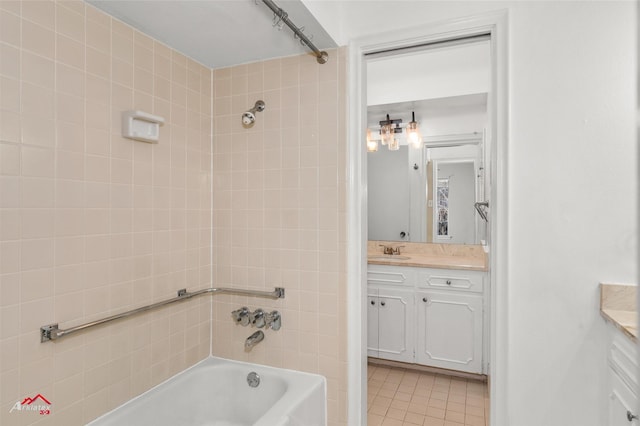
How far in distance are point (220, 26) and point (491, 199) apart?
1.52 metres

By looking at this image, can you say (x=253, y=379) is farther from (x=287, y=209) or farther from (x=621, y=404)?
(x=621, y=404)

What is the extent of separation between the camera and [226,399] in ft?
6.57

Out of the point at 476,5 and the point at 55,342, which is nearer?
the point at 55,342

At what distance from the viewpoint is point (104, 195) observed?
5.12 feet

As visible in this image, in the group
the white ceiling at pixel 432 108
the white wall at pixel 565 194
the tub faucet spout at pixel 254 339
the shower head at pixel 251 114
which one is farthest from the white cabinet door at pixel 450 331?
the shower head at pixel 251 114

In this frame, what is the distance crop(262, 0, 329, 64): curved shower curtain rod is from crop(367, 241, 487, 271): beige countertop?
5.76 ft

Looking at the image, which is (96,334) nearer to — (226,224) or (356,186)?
(226,224)

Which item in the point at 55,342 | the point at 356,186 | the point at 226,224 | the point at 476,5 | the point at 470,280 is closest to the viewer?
the point at 55,342

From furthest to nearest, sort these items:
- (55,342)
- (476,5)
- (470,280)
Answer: (470,280) → (476,5) → (55,342)

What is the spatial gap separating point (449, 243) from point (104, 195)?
279 cm

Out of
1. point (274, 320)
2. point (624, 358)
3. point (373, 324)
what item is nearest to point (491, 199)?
point (624, 358)

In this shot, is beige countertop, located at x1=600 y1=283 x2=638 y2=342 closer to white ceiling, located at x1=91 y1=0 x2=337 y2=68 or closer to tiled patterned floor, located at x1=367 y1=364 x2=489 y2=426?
tiled patterned floor, located at x1=367 y1=364 x2=489 y2=426

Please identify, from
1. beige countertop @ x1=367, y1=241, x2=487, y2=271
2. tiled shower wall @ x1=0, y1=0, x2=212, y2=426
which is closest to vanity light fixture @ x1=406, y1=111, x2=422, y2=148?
beige countertop @ x1=367, y1=241, x2=487, y2=271

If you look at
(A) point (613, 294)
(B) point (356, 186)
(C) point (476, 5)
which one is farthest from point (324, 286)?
(C) point (476, 5)
